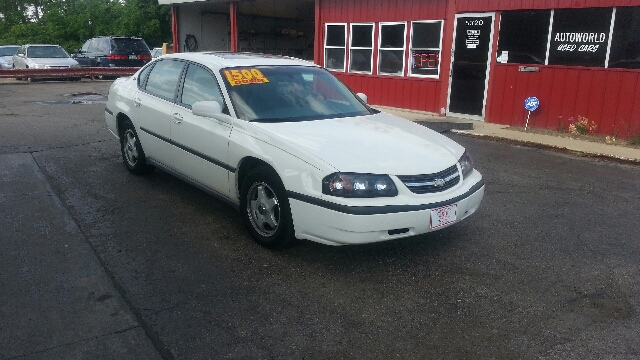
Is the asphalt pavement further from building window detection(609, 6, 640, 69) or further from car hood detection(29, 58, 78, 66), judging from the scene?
car hood detection(29, 58, 78, 66)

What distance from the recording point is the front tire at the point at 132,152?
6.53 meters

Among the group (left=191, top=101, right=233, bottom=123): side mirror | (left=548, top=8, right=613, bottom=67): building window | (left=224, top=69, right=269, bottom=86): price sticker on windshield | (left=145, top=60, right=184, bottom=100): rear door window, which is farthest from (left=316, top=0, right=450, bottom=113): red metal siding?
(left=191, top=101, right=233, bottom=123): side mirror

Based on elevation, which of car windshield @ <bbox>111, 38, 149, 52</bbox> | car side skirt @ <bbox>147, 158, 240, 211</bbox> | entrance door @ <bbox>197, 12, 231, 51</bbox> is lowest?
car side skirt @ <bbox>147, 158, 240, 211</bbox>

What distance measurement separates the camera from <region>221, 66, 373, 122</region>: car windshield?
497 centimetres

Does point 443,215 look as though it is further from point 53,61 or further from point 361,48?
point 53,61

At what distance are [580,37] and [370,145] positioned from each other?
316 inches

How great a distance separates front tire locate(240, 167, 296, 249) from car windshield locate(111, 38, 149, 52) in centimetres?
2101

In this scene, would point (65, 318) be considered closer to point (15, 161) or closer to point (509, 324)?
point (509, 324)

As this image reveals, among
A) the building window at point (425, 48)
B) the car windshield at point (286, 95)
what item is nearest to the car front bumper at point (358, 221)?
the car windshield at point (286, 95)

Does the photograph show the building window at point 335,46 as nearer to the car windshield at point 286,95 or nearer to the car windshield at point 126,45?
the car windshield at point 286,95

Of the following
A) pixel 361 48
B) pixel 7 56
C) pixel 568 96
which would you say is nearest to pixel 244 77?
pixel 568 96

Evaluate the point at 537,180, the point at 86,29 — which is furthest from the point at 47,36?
the point at 537,180

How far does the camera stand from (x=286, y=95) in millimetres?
5227

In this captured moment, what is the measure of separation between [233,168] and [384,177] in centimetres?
144
